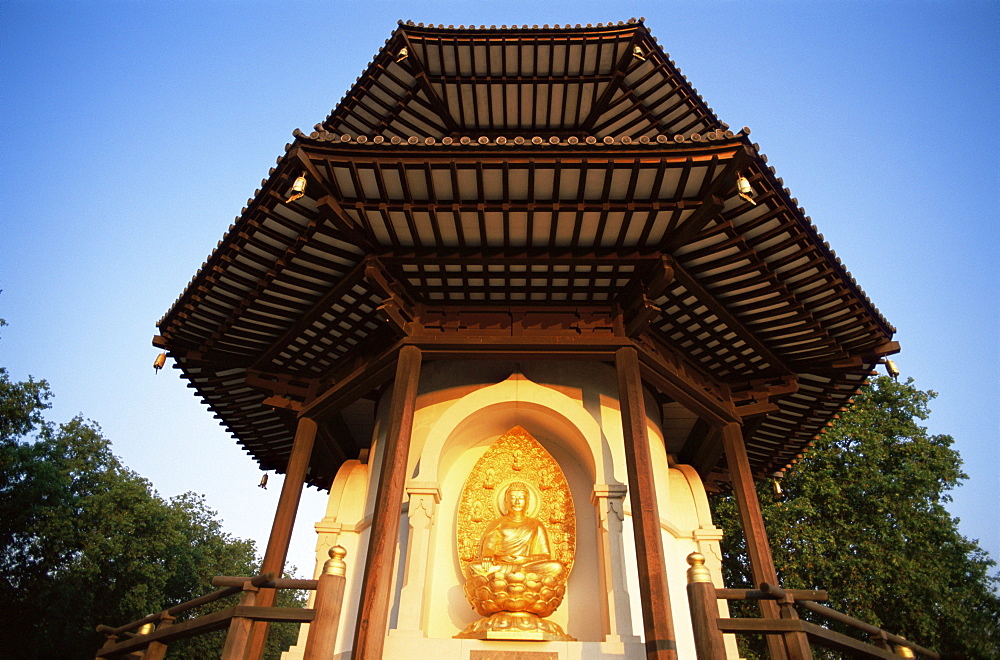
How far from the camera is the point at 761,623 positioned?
553 centimetres

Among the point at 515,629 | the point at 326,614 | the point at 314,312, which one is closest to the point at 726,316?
the point at 515,629

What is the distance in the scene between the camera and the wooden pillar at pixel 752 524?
9055mm

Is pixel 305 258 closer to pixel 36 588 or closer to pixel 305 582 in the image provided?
pixel 305 582

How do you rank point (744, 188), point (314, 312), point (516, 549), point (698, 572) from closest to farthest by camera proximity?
point (698, 572) → point (744, 188) → point (516, 549) → point (314, 312)

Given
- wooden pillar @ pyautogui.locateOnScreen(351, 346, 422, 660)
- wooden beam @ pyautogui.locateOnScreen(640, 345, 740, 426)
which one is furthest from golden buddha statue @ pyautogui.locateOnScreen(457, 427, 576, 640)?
wooden beam @ pyautogui.locateOnScreen(640, 345, 740, 426)

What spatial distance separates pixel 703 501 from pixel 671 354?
3328 millimetres

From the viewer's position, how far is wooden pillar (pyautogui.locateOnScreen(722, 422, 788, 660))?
905 centimetres

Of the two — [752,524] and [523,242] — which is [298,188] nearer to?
[523,242]

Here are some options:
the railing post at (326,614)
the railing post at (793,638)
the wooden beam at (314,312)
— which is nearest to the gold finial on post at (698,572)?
the railing post at (793,638)

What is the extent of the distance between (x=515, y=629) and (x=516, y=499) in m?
1.95

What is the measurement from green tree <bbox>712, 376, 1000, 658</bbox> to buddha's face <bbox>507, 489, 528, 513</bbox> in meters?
11.8

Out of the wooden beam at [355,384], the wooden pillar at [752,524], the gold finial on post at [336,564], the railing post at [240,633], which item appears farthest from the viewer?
the wooden beam at [355,384]

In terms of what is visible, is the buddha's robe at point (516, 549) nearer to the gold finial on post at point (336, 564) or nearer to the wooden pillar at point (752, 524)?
the wooden pillar at point (752, 524)

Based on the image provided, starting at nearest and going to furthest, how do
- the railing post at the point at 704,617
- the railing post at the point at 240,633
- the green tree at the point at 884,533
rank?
the railing post at the point at 704,617 < the railing post at the point at 240,633 < the green tree at the point at 884,533
